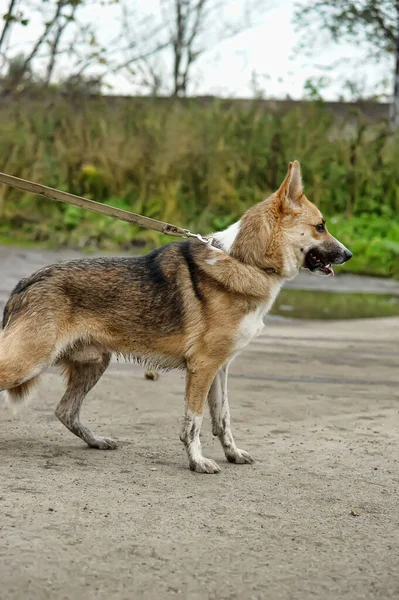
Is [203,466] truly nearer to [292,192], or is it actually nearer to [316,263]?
[316,263]

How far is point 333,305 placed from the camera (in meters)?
12.6

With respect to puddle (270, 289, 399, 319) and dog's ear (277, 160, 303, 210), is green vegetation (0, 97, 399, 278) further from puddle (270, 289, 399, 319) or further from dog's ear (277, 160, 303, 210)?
dog's ear (277, 160, 303, 210)

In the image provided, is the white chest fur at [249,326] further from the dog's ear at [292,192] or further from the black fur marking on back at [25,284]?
the black fur marking on back at [25,284]

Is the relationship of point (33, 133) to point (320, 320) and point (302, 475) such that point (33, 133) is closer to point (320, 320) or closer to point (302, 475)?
point (320, 320)

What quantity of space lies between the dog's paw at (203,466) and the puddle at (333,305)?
6.20 meters

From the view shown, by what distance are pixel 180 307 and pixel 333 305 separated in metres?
7.34

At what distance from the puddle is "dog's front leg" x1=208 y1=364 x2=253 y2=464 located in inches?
224

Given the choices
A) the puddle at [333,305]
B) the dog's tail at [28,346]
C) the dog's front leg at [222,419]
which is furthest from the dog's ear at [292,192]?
the puddle at [333,305]

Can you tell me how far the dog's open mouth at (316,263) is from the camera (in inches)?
224

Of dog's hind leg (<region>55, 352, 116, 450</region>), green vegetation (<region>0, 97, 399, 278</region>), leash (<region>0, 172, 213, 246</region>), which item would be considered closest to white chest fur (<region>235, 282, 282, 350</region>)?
leash (<region>0, 172, 213, 246</region>)

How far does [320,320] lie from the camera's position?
11180 mm

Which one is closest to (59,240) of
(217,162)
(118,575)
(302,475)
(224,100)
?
(217,162)

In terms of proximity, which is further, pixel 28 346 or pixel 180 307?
pixel 180 307

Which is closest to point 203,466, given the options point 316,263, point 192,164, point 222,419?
point 222,419
